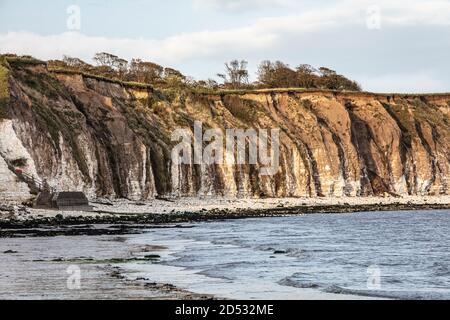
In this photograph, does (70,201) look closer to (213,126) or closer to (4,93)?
(4,93)

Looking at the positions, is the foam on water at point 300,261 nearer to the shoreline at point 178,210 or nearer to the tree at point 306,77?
the shoreline at point 178,210

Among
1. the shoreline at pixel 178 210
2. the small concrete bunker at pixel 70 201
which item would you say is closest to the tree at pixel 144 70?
the shoreline at pixel 178 210

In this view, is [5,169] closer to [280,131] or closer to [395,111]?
[280,131]

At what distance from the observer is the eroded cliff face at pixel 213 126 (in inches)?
2076

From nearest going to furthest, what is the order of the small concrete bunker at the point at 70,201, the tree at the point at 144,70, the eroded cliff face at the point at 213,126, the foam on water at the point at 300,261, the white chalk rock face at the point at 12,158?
the foam on water at the point at 300,261
the white chalk rock face at the point at 12,158
the small concrete bunker at the point at 70,201
the eroded cliff face at the point at 213,126
the tree at the point at 144,70

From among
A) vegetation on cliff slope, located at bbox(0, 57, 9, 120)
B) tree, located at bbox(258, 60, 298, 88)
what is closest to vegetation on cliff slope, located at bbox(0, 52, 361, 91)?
tree, located at bbox(258, 60, 298, 88)

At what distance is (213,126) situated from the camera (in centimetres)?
7881

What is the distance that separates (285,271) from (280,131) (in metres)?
62.9

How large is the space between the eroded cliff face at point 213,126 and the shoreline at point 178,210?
101 inches

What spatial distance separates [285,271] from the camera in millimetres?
20078

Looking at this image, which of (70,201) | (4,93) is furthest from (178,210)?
(4,93)

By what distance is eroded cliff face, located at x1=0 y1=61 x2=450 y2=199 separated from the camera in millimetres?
52719

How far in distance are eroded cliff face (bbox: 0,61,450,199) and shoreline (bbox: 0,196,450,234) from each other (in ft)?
8.43
